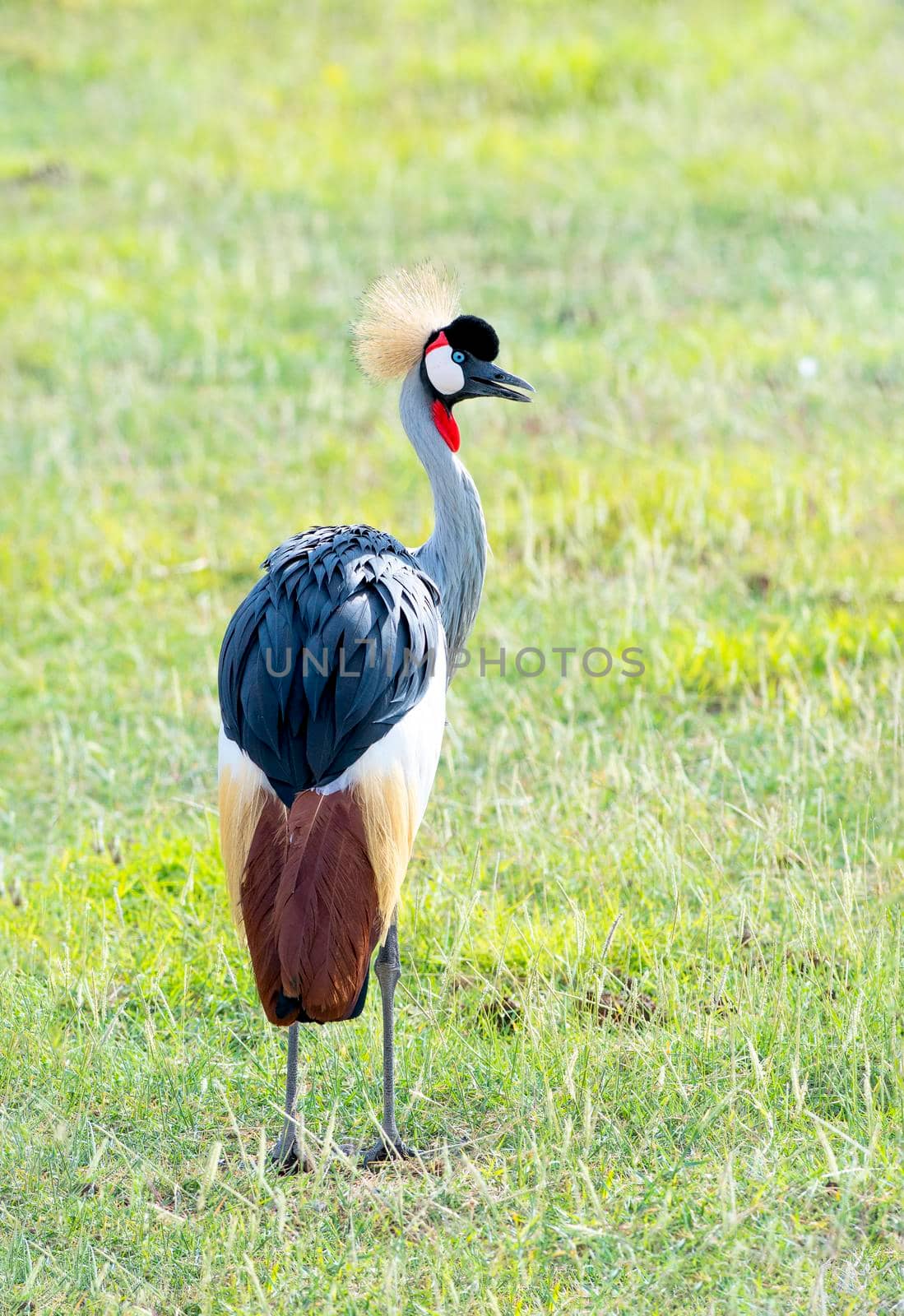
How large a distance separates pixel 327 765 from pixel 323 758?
17 millimetres

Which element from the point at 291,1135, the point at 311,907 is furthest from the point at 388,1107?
the point at 311,907

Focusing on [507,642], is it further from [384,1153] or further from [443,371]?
[384,1153]

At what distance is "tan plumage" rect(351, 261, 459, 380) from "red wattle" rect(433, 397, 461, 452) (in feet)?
0.48

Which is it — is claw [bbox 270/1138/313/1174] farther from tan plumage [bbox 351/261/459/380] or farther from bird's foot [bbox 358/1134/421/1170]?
tan plumage [bbox 351/261/459/380]

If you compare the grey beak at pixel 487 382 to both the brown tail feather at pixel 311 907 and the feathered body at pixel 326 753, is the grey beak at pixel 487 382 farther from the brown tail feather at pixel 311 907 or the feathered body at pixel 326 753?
the brown tail feather at pixel 311 907

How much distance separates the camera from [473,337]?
358 centimetres

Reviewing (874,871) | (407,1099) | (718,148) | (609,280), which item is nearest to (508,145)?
(718,148)

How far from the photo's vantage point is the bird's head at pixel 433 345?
361cm

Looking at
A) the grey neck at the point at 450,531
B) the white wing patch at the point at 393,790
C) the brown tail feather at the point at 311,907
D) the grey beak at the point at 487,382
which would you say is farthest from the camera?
the grey beak at the point at 487,382

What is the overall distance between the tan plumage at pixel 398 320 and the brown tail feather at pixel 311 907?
1.35m

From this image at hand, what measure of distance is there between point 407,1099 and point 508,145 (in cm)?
754

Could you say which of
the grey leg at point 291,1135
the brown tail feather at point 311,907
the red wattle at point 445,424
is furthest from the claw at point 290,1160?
the red wattle at point 445,424

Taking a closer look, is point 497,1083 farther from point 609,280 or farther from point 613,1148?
point 609,280

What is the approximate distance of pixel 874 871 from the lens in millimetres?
3666
